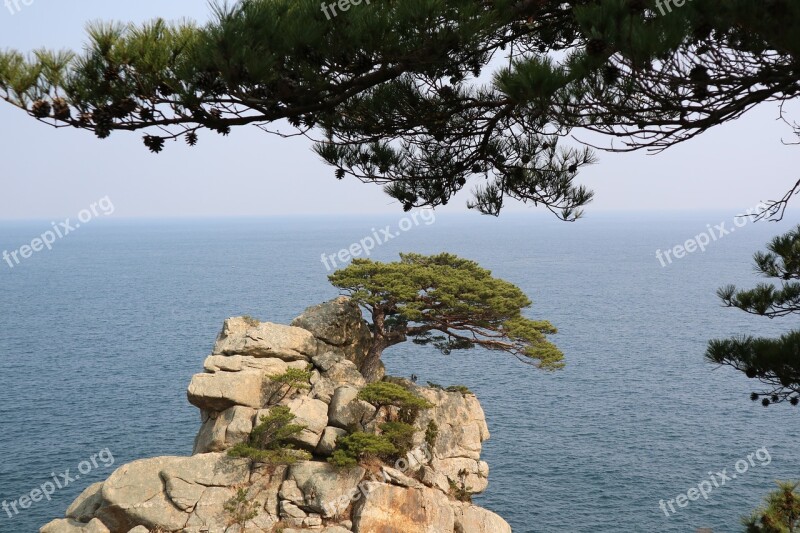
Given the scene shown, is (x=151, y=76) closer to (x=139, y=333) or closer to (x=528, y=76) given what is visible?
(x=528, y=76)

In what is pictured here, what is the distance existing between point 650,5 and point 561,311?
53.0 m

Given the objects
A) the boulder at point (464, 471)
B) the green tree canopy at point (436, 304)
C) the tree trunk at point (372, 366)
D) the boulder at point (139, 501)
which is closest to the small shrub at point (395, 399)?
the boulder at point (464, 471)

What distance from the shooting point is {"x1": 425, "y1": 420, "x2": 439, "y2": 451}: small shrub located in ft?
65.9

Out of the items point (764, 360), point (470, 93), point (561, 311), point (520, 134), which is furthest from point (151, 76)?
point (561, 311)

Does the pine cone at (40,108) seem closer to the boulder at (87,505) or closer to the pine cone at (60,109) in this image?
the pine cone at (60,109)

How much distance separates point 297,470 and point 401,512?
281 cm

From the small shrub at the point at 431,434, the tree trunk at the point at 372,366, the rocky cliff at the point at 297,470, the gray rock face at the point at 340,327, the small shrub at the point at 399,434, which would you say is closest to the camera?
the rocky cliff at the point at 297,470

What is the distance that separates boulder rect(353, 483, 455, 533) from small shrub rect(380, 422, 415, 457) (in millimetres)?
1212

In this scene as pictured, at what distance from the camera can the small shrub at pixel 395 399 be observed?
1962 cm

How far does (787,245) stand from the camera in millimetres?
11047

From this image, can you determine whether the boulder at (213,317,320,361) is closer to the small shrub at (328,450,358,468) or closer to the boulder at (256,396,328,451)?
the boulder at (256,396,328,451)

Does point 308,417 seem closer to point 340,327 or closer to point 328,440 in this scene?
point 328,440

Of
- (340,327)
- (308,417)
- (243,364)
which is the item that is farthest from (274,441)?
(340,327)

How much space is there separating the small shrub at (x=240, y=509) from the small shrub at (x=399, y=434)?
3.74m
